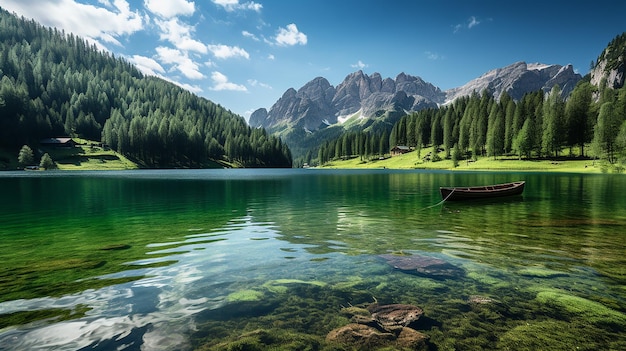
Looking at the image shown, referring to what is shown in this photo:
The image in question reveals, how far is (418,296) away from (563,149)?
179967 mm

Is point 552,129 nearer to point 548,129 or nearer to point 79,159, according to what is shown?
point 548,129

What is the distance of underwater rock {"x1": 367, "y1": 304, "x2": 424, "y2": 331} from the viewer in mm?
8672

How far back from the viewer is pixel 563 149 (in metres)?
146

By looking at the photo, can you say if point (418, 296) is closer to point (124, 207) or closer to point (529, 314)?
point (529, 314)

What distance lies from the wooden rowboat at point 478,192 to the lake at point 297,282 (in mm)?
13760

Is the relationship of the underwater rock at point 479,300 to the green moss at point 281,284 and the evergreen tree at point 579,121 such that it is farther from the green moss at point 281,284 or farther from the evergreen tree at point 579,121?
the evergreen tree at point 579,121

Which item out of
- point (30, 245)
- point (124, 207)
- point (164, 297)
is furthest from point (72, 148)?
point (164, 297)

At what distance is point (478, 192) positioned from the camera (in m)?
42.3

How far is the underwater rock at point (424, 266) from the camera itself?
1320cm

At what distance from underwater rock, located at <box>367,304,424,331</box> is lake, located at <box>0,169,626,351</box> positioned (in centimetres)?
35

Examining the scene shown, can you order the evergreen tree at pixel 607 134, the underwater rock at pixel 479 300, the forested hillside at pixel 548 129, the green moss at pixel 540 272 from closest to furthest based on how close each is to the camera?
the underwater rock at pixel 479 300, the green moss at pixel 540 272, the evergreen tree at pixel 607 134, the forested hillside at pixel 548 129

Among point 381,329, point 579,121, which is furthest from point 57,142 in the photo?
point 579,121

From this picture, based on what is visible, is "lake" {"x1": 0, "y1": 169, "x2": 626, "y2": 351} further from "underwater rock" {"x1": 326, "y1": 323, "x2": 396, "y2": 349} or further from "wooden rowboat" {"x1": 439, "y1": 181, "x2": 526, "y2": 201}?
"wooden rowboat" {"x1": 439, "y1": 181, "x2": 526, "y2": 201}

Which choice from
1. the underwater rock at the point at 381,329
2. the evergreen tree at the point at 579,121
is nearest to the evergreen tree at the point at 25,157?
the underwater rock at the point at 381,329
